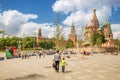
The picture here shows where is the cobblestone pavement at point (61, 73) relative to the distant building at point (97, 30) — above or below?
below

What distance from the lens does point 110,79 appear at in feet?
48.6

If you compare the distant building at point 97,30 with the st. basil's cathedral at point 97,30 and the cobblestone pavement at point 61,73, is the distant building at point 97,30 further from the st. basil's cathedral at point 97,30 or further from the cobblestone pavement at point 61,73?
the cobblestone pavement at point 61,73

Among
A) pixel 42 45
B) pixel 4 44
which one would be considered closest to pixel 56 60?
pixel 4 44

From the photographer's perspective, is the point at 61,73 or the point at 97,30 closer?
the point at 61,73

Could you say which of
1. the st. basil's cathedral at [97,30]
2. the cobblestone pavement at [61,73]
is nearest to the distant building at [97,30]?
the st. basil's cathedral at [97,30]

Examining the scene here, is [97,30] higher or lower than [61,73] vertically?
higher

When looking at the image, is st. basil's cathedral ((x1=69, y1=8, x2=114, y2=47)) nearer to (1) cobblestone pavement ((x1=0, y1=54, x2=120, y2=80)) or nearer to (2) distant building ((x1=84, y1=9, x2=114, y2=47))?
(2) distant building ((x1=84, y1=9, x2=114, y2=47))

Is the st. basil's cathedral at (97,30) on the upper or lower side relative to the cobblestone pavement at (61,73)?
upper

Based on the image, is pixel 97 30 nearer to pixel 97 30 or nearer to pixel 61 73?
pixel 97 30

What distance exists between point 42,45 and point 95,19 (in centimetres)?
4260

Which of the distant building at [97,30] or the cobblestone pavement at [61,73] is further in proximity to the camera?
the distant building at [97,30]

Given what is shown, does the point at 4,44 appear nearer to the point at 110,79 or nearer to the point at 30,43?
the point at 30,43

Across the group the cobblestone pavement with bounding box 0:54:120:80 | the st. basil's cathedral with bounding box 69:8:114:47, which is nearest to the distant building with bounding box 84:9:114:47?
the st. basil's cathedral with bounding box 69:8:114:47

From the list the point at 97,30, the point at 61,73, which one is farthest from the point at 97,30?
the point at 61,73
